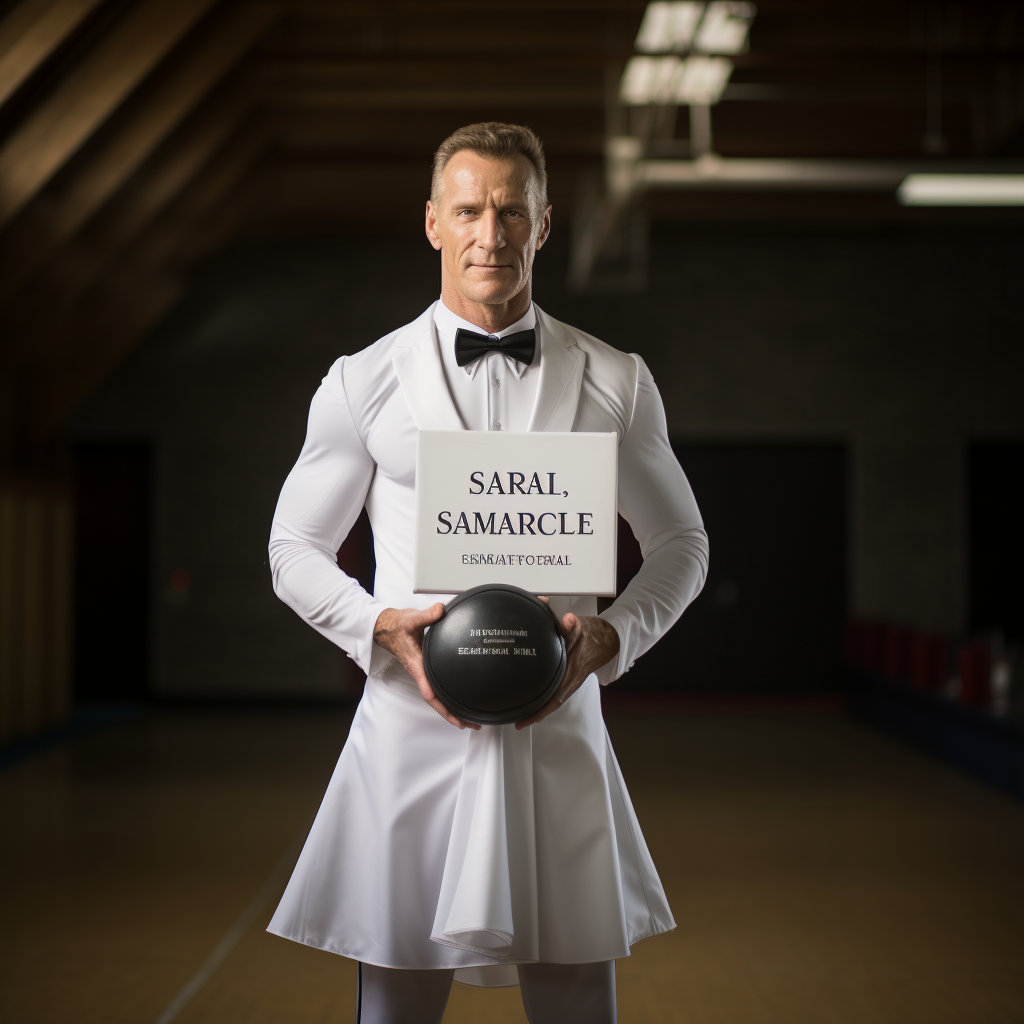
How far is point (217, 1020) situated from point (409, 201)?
802cm

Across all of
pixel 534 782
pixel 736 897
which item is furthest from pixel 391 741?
pixel 736 897

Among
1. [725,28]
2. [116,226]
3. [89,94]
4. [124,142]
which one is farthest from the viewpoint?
[116,226]

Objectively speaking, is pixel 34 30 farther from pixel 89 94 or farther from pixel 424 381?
pixel 424 381

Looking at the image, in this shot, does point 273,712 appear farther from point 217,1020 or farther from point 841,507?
point 217,1020

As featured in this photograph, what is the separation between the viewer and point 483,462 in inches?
60.0

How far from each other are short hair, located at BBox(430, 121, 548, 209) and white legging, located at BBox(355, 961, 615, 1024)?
3.62 feet

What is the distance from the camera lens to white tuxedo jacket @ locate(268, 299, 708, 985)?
1621 mm

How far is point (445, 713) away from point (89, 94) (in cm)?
538

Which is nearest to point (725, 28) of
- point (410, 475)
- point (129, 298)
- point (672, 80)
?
point (672, 80)

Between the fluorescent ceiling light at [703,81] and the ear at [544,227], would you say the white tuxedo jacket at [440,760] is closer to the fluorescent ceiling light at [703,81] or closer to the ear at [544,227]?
the ear at [544,227]

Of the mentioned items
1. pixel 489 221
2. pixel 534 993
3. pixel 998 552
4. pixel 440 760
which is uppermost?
pixel 489 221

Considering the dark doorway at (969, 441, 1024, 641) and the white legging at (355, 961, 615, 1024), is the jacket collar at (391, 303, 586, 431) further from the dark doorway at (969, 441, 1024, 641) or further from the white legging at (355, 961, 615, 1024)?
the dark doorway at (969, 441, 1024, 641)

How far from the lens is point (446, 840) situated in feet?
5.53

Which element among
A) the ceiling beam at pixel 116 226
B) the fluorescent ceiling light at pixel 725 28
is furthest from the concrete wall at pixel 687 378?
the fluorescent ceiling light at pixel 725 28
